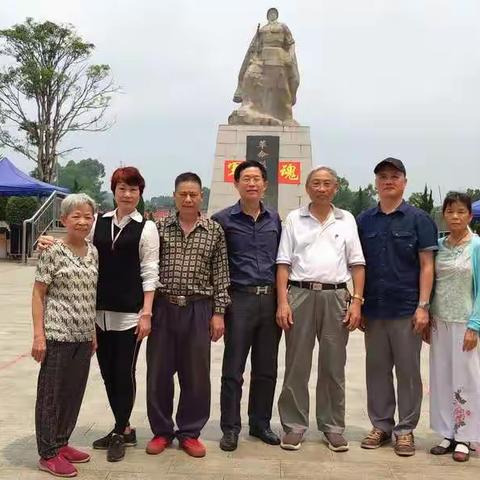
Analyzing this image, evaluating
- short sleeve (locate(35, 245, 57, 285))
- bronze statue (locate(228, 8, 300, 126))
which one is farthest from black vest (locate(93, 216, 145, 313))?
bronze statue (locate(228, 8, 300, 126))

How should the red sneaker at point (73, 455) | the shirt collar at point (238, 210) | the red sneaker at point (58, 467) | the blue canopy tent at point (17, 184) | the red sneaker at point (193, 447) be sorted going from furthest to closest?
the blue canopy tent at point (17, 184) < the shirt collar at point (238, 210) < the red sneaker at point (193, 447) < the red sneaker at point (73, 455) < the red sneaker at point (58, 467)

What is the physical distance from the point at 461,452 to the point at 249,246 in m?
1.32

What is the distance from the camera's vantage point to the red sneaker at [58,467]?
7.53 feet

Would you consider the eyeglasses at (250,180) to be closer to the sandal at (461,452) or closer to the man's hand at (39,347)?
the man's hand at (39,347)

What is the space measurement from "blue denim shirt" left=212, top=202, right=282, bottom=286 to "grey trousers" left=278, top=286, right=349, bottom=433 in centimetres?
17

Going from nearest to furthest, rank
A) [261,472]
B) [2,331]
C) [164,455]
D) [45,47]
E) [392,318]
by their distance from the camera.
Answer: [261,472]
[164,455]
[392,318]
[2,331]
[45,47]

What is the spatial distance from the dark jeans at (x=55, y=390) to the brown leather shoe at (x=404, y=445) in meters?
1.45

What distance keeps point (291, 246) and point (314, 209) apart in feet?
0.71

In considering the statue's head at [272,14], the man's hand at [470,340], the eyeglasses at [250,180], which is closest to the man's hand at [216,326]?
the eyeglasses at [250,180]

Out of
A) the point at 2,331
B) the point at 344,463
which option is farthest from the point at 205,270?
the point at 2,331

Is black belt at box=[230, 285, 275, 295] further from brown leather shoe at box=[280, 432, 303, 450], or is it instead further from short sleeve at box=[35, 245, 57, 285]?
short sleeve at box=[35, 245, 57, 285]

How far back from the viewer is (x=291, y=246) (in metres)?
2.77

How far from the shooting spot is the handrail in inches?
493

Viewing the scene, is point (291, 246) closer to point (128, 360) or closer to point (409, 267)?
point (409, 267)
